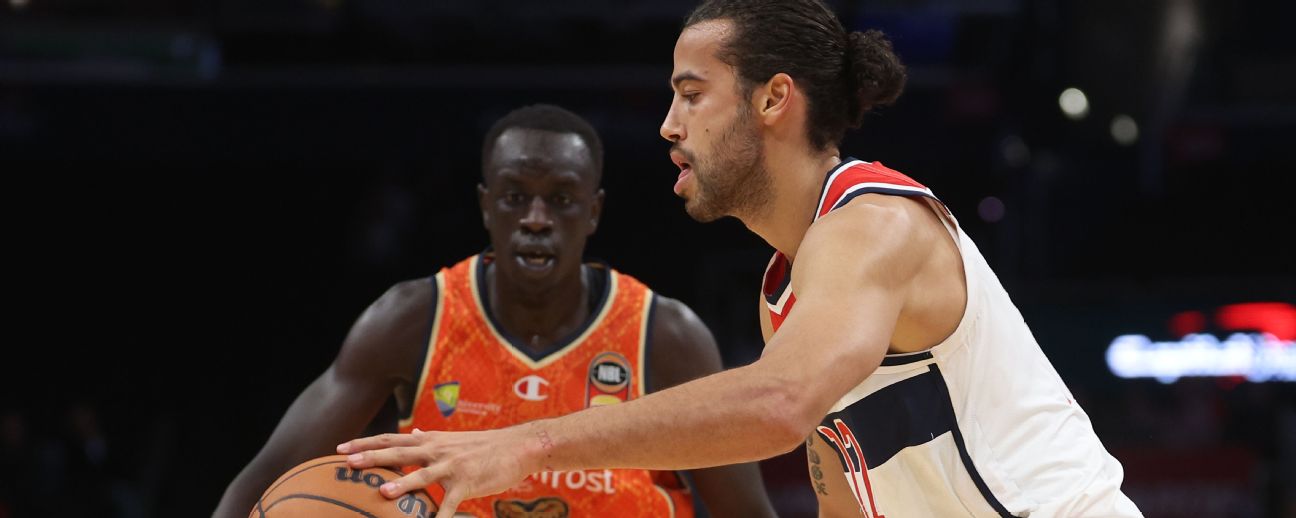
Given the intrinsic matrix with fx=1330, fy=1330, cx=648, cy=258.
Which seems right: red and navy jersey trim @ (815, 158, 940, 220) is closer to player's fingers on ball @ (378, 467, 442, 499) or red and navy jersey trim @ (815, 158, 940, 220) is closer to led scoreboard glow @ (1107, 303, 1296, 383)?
player's fingers on ball @ (378, 467, 442, 499)

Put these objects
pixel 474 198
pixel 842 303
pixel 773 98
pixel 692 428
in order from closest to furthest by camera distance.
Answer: pixel 692 428
pixel 842 303
pixel 773 98
pixel 474 198

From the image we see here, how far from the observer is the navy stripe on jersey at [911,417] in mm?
2447

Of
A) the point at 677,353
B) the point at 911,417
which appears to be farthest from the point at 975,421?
the point at 677,353

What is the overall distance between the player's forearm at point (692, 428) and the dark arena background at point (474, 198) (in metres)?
6.10

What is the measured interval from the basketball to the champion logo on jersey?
1277 mm

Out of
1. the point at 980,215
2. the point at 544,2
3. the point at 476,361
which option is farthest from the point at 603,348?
the point at 980,215

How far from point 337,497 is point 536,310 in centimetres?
153

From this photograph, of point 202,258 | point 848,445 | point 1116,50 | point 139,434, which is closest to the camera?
point 848,445

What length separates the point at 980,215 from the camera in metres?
11.3

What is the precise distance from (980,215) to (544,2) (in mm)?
4124

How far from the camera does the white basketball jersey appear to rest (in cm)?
243

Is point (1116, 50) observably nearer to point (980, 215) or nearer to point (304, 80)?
point (980, 215)

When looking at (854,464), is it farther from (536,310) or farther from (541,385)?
(536,310)

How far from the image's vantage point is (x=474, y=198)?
1177 centimetres
